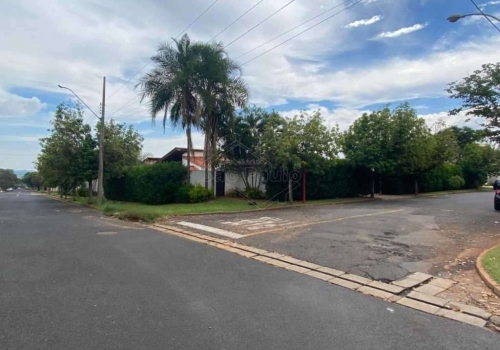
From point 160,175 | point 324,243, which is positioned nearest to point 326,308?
point 324,243

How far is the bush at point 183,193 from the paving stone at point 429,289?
57.5ft

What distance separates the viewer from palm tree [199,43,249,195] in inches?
827

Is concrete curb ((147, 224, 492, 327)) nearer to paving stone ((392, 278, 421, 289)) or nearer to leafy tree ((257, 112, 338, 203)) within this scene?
paving stone ((392, 278, 421, 289))

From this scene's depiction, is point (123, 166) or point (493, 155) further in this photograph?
point (493, 155)

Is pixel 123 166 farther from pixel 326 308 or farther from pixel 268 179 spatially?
pixel 326 308

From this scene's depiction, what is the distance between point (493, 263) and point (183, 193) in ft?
59.2

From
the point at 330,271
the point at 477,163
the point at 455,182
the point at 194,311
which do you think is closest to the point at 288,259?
the point at 330,271

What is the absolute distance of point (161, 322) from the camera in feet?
13.1

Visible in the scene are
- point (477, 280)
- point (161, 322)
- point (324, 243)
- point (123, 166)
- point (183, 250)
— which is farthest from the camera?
point (123, 166)

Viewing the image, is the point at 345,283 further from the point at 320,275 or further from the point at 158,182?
the point at 158,182

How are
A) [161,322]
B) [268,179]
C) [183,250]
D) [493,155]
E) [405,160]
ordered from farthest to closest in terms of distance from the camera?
[493,155], [405,160], [268,179], [183,250], [161,322]

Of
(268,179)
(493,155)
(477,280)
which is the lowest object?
(477,280)

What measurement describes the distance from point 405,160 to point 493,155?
19922 mm

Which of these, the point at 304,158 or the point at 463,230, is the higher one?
the point at 304,158
